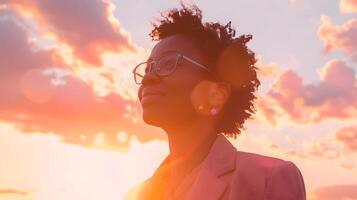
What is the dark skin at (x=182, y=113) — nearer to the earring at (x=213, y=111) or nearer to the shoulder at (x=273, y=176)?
the earring at (x=213, y=111)

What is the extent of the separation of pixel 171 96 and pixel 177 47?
0.89 metres

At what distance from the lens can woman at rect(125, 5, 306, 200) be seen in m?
5.59

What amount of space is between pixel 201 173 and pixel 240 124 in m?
1.86

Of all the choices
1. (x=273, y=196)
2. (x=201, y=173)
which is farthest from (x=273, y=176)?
(x=201, y=173)

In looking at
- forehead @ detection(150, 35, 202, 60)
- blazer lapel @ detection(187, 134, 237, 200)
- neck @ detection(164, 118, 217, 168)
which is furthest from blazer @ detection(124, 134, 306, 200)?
forehead @ detection(150, 35, 202, 60)

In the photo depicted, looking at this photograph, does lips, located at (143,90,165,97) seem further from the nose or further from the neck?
the neck

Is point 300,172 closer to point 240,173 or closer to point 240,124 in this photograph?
point 240,173

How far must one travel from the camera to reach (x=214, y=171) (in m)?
5.91

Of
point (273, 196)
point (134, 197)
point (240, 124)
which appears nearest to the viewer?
point (273, 196)

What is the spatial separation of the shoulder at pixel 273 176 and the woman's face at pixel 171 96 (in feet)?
3.34

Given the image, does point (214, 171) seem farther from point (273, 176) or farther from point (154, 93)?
point (154, 93)

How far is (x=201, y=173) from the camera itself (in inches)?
235

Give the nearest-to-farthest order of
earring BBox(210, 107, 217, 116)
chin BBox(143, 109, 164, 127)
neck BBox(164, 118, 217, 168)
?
1. chin BBox(143, 109, 164, 127)
2. neck BBox(164, 118, 217, 168)
3. earring BBox(210, 107, 217, 116)

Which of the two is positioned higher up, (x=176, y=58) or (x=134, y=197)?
(x=176, y=58)
